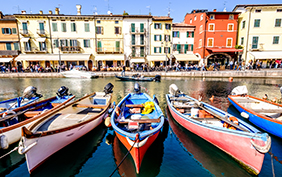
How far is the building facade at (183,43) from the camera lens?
122 feet

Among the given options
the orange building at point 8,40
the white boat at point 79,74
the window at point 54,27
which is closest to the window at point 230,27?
the white boat at point 79,74

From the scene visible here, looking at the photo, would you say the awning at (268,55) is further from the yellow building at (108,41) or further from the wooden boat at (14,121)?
the wooden boat at (14,121)

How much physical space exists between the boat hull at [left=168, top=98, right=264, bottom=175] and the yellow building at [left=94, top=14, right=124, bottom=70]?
100 feet

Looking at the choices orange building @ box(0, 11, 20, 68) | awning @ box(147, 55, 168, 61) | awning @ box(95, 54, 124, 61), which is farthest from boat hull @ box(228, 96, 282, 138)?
orange building @ box(0, 11, 20, 68)

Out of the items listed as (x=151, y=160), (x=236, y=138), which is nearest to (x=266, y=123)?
(x=236, y=138)

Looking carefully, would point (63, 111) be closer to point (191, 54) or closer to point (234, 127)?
point (234, 127)

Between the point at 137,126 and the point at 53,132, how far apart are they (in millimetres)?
3186

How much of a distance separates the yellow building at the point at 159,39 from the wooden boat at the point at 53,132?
28.9 meters

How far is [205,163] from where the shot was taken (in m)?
6.56

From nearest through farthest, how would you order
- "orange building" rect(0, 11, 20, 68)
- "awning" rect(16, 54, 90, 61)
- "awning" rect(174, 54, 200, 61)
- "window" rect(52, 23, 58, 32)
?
"awning" rect(16, 54, 90, 61)
"orange building" rect(0, 11, 20, 68)
"window" rect(52, 23, 58, 32)
"awning" rect(174, 54, 200, 61)

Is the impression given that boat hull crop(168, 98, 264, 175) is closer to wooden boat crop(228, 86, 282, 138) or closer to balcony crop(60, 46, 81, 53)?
wooden boat crop(228, 86, 282, 138)

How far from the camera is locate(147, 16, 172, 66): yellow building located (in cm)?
3662

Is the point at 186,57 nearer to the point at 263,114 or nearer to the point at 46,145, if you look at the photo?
the point at 263,114

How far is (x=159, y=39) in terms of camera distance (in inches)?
1479
